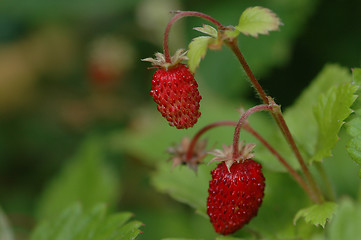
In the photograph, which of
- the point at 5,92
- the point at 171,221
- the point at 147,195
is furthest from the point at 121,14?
the point at 171,221

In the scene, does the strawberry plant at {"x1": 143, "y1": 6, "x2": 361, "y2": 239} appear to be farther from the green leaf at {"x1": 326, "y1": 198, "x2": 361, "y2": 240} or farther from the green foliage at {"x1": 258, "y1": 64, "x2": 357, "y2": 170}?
the green leaf at {"x1": 326, "y1": 198, "x2": 361, "y2": 240}

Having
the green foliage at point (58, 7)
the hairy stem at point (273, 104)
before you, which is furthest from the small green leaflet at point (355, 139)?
the green foliage at point (58, 7)

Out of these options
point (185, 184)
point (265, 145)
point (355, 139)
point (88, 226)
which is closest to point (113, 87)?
point (185, 184)

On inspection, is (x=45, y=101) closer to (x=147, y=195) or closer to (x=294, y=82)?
(x=147, y=195)

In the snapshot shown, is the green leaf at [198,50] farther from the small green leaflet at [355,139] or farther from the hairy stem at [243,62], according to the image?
the small green leaflet at [355,139]

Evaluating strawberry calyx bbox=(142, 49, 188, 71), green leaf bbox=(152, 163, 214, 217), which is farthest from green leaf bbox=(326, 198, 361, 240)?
green leaf bbox=(152, 163, 214, 217)

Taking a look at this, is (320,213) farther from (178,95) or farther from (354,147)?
(178,95)

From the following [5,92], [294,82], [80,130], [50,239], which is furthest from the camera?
[5,92]
